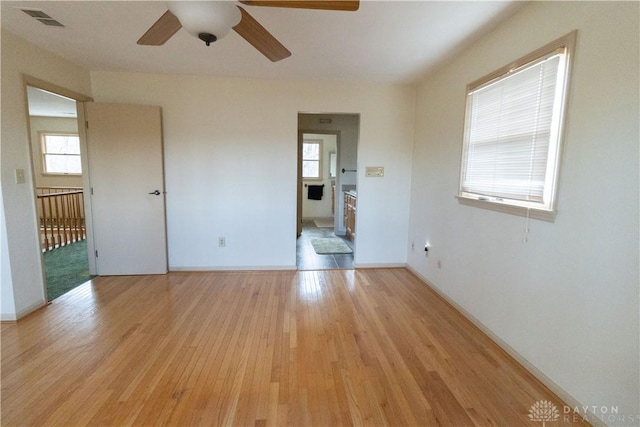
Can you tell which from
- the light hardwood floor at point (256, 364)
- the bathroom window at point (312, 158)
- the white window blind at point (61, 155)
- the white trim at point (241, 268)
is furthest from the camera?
the bathroom window at point (312, 158)

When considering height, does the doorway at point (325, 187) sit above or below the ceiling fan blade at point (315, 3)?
below

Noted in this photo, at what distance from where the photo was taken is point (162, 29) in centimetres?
176

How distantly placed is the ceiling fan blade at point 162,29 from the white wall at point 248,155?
1.64 meters

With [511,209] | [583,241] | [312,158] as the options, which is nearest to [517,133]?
[511,209]

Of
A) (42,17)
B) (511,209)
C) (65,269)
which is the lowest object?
(65,269)

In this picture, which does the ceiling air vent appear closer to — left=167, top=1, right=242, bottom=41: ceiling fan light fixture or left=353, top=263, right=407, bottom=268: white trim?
left=167, top=1, right=242, bottom=41: ceiling fan light fixture

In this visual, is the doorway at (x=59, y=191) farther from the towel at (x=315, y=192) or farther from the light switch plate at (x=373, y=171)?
the towel at (x=315, y=192)

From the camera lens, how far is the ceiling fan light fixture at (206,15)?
1427 mm

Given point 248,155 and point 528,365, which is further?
point 248,155

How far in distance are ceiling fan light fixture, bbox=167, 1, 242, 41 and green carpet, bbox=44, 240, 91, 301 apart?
10.1 ft

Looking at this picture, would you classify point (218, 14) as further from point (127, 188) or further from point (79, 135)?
point (79, 135)

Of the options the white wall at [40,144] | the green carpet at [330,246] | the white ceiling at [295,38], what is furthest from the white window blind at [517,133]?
the white wall at [40,144]

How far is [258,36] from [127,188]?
8.67ft

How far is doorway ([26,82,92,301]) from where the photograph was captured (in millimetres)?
3620
